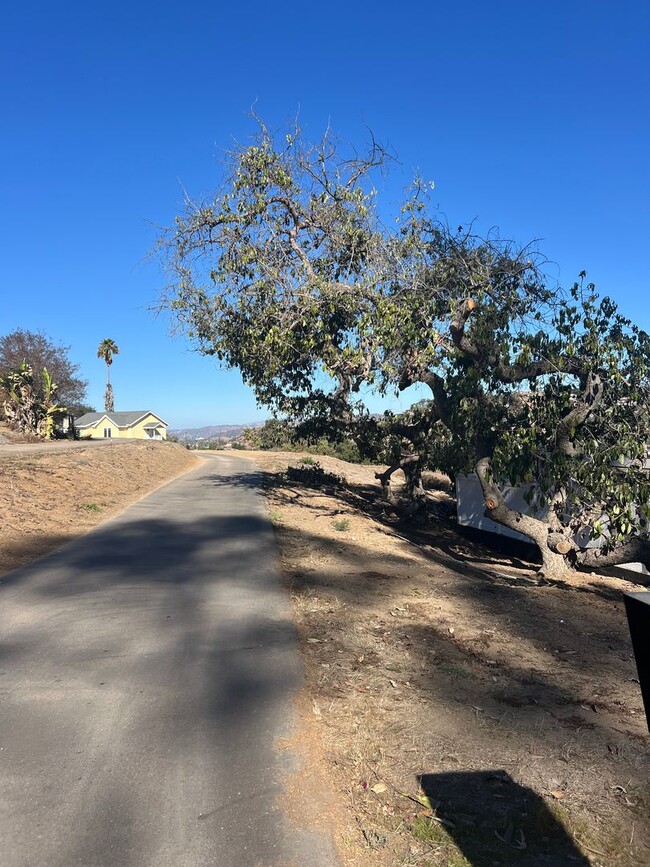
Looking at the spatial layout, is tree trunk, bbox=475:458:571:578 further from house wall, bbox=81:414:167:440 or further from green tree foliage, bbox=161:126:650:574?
house wall, bbox=81:414:167:440

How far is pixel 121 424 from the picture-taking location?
247 feet

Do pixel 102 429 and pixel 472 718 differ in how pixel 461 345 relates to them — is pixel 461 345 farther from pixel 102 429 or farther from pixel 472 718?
pixel 102 429

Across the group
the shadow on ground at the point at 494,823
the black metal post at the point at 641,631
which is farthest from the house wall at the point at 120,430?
the black metal post at the point at 641,631

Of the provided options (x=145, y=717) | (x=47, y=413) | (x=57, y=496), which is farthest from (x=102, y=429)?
(x=145, y=717)

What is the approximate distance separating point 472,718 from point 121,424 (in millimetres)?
75892

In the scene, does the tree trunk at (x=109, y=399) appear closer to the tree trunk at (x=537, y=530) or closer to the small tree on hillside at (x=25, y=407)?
the small tree on hillside at (x=25, y=407)

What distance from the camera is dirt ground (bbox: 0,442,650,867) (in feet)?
9.66

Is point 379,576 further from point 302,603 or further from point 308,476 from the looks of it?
point 308,476

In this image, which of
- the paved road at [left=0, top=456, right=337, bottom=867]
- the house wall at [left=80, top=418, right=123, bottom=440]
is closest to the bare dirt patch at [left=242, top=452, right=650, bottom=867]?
the paved road at [left=0, top=456, right=337, bottom=867]

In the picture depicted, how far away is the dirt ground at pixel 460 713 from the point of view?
295cm

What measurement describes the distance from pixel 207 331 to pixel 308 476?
9.87 metres

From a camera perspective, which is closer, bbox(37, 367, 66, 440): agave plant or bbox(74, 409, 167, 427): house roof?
bbox(37, 367, 66, 440): agave plant

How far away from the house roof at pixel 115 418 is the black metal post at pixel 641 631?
77081 millimetres

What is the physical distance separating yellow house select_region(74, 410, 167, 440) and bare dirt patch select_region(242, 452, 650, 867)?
6733cm
